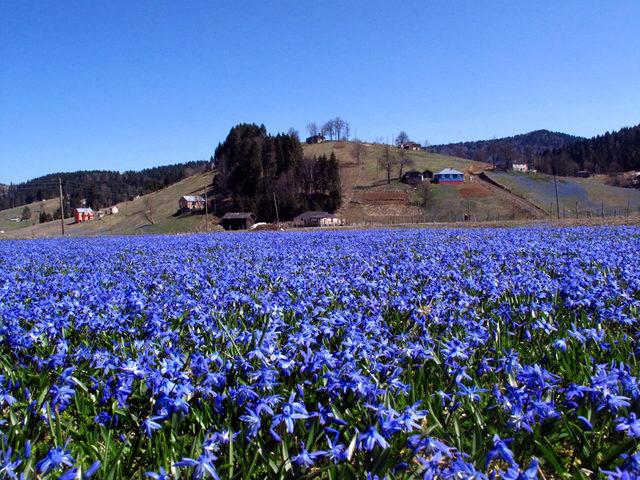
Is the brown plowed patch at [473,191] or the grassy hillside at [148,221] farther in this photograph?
the brown plowed patch at [473,191]

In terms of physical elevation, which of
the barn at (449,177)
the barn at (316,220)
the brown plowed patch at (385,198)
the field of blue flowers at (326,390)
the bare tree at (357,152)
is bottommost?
the field of blue flowers at (326,390)

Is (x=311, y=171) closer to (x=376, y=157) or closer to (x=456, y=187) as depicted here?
(x=456, y=187)

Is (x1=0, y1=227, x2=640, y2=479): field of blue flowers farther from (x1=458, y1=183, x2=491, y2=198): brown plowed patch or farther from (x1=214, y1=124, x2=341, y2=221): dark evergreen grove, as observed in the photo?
(x1=458, y1=183, x2=491, y2=198): brown plowed patch

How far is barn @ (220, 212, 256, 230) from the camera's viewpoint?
310 ft

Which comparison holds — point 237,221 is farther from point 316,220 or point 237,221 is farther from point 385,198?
point 385,198

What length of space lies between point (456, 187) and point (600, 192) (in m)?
29.2

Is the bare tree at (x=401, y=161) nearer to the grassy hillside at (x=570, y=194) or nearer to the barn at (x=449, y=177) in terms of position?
the barn at (x=449, y=177)

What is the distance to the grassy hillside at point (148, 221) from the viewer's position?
9669 centimetres

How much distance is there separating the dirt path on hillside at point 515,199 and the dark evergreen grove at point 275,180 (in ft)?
113

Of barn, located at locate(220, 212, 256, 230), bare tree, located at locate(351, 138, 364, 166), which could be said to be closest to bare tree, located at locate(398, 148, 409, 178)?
bare tree, located at locate(351, 138, 364, 166)

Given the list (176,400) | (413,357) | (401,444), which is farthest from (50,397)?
(413,357)

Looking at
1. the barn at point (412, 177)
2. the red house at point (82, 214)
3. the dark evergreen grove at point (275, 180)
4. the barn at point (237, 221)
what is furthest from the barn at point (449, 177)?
the red house at point (82, 214)

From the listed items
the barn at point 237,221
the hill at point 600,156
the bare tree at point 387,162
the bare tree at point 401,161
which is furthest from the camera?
the hill at point 600,156

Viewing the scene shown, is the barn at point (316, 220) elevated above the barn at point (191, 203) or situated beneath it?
situated beneath
